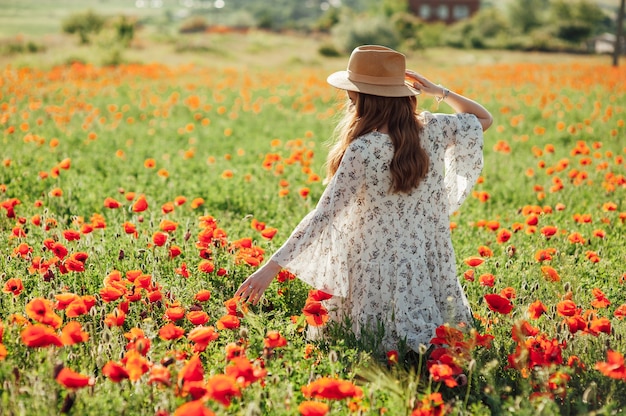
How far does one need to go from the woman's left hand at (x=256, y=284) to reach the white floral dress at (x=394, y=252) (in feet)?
0.35

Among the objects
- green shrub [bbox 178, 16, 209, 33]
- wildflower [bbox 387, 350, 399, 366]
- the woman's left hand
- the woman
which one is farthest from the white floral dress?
green shrub [bbox 178, 16, 209, 33]

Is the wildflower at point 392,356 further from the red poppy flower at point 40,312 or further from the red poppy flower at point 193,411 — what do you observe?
the red poppy flower at point 40,312

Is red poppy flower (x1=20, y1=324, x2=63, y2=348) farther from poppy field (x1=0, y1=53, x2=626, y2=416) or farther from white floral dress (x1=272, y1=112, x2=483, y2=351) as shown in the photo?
white floral dress (x1=272, y1=112, x2=483, y2=351)

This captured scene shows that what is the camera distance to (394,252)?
3576 mm

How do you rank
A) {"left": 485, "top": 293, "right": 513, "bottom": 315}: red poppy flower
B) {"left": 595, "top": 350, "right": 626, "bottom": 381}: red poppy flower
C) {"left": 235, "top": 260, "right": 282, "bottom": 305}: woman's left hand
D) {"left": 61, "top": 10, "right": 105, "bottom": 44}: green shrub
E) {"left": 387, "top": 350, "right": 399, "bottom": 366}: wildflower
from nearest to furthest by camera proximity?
{"left": 595, "top": 350, "right": 626, "bottom": 381}: red poppy flower
{"left": 387, "top": 350, "right": 399, "bottom": 366}: wildflower
{"left": 485, "top": 293, "right": 513, "bottom": 315}: red poppy flower
{"left": 235, "top": 260, "right": 282, "bottom": 305}: woman's left hand
{"left": 61, "top": 10, "right": 105, "bottom": 44}: green shrub

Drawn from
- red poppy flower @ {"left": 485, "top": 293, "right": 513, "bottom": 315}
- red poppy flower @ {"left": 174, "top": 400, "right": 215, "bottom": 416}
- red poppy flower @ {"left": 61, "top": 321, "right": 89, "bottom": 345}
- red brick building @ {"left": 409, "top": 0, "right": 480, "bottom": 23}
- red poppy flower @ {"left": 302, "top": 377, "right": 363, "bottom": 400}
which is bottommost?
red poppy flower @ {"left": 485, "top": 293, "right": 513, "bottom": 315}

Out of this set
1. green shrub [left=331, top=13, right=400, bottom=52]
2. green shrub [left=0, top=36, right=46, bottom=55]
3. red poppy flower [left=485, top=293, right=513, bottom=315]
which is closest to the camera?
red poppy flower [left=485, top=293, right=513, bottom=315]

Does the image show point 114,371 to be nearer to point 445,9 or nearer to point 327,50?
point 327,50

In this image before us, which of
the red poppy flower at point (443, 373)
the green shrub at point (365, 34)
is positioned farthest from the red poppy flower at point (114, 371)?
the green shrub at point (365, 34)

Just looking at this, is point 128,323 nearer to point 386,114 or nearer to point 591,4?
point 386,114

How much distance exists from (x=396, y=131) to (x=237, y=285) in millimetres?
1586

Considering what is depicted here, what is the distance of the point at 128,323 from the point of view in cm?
374

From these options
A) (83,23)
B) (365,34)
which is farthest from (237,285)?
(365,34)

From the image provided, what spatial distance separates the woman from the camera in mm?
3363
